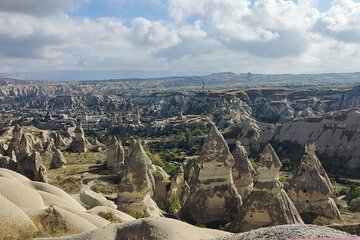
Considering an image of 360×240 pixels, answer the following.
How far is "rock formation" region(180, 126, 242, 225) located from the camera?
20000mm

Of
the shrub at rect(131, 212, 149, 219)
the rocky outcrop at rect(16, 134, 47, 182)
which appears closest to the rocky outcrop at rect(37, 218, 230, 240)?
the shrub at rect(131, 212, 149, 219)

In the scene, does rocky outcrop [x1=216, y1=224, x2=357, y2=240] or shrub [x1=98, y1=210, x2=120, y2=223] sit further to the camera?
shrub [x1=98, y1=210, x2=120, y2=223]

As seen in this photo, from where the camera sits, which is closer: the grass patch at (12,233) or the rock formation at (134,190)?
the grass patch at (12,233)

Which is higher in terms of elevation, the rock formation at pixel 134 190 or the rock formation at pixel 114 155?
the rock formation at pixel 134 190

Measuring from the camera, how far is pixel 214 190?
20.3 m

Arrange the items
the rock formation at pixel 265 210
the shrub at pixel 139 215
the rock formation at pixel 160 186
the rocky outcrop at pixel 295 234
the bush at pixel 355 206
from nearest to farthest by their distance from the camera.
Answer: the rocky outcrop at pixel 295 234 → the rock formation at pixel 265 210 → the shrub at pixel 139 215 → the rock formation at pixel 160 186 → the bush at pixel 355 206

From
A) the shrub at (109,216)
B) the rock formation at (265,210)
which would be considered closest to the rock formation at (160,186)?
the rock formation at (265,210)

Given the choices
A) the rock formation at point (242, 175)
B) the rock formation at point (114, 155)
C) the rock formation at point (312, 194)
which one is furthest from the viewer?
the rock formation at point (114, 155)

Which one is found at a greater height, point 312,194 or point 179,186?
point 312,194

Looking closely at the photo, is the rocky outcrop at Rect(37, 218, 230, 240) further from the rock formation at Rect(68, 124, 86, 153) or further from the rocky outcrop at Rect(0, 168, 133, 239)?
the rock formation at Rect(68, 124, 86, 153)

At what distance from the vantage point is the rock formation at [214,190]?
20.0 meters

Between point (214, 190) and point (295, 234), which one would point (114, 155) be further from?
point (295, 234)

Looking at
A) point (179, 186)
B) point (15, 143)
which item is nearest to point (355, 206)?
point (179, 186)

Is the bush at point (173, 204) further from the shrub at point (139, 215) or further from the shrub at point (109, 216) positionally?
the shrub at point (109, 216)
